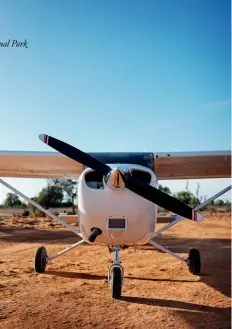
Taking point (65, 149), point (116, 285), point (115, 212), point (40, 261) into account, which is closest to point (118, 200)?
point (115, 212)

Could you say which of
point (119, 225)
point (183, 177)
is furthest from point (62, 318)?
point (183, 177)

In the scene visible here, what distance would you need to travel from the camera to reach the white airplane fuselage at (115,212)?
505 cm

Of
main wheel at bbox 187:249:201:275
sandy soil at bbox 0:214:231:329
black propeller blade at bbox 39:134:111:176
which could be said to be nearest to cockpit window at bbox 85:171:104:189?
black propeller blade at bbox 39:134:111:176

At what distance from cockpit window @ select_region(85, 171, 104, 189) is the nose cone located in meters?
0.68

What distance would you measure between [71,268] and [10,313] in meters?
3.69

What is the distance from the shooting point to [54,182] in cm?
5019

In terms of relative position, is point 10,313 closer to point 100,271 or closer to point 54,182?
point 100,271

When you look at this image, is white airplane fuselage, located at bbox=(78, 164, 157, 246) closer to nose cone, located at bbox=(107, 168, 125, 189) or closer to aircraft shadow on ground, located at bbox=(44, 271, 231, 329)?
nose cone, located at bbox=(107, 168, 125, 189)

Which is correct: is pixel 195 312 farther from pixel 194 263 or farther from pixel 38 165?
pixel 38 165

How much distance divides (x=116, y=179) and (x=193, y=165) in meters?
3.49

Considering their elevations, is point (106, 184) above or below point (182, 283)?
above

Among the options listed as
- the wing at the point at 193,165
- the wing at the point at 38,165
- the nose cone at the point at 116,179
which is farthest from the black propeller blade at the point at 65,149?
the wing at the point at 193,165

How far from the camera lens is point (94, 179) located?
5.64 metres

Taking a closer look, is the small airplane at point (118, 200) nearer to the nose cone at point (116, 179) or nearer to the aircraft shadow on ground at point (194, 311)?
the nose cone at point (116, 179)
